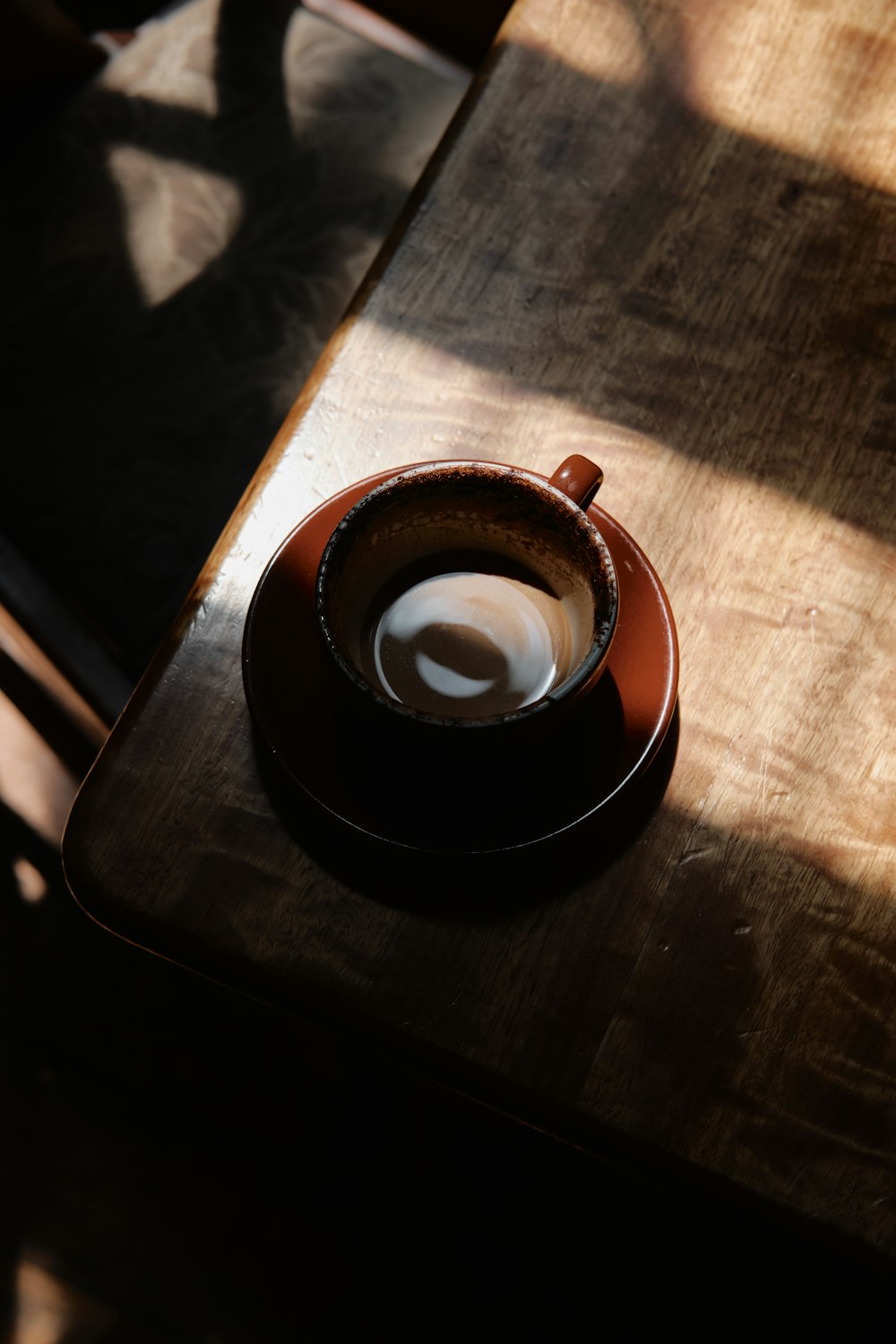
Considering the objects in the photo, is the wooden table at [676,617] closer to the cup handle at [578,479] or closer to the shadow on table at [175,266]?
the cup handle at [578,479]

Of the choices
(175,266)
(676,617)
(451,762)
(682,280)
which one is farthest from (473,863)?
(175,266)

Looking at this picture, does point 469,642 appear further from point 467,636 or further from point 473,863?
point 473,863

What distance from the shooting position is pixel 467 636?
0.50 m

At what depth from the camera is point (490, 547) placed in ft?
1.67

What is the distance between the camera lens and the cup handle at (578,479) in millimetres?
493

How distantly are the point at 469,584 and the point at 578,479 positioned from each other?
0.27 ft

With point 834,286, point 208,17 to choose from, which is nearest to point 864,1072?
point 834,286

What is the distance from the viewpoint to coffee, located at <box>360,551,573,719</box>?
49cm

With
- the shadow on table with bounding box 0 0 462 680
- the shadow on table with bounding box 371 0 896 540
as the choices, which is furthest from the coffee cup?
the shadow on table with bounding box 0 0 462 680

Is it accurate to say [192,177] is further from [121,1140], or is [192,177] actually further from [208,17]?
[121,1140]

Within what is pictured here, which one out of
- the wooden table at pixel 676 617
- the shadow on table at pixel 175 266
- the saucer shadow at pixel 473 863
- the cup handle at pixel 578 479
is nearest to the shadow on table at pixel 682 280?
the wooden table at pixel 676 617

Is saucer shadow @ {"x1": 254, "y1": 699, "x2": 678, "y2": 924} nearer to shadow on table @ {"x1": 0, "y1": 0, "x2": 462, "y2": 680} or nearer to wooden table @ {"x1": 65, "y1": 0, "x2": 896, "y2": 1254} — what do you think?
wooden table @ {"x1": 65, "y1": 0, "x2": 896, "y2": 1254}

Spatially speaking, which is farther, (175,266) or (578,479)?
(175,266)

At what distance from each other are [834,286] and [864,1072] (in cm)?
49
